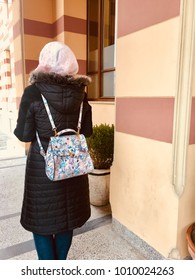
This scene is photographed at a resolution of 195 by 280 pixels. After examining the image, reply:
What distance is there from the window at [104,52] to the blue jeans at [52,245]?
2225 millimetres

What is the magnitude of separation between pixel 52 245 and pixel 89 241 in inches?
23.8

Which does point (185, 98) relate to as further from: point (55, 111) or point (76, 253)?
point (76, 253)

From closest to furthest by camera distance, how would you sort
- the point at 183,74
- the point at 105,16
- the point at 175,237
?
the point at 183,74 < the point at 175,237 < the point at 105,16

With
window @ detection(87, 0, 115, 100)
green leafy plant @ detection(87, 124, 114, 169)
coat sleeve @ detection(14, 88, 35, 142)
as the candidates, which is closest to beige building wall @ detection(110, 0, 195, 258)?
green leafy plant @ detection(87, 124, 114, 169)

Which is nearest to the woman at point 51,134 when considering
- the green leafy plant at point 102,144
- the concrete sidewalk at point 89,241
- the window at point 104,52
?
the concrete sidewalk at point 89,241

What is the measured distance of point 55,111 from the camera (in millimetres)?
1299

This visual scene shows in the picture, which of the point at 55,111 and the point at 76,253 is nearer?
the point at 55,111

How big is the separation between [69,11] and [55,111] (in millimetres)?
3355

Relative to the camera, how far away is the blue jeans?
1465mm

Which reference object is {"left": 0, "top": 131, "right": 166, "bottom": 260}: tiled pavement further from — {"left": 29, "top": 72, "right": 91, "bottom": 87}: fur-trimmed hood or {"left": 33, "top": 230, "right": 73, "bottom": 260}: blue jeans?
{"left": 29, "top": 72, "right": 91, "bottom": 87}: fur-trimmed hood

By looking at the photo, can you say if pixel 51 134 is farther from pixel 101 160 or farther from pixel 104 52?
pixel 104 52

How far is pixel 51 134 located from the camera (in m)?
1.33

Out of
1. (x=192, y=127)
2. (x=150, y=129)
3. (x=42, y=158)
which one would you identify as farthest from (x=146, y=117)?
(x=42, y=158)
